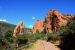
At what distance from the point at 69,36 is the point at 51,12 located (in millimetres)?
88757

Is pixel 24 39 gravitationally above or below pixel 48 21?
below

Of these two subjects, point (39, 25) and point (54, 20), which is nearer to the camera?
point (54, 20)

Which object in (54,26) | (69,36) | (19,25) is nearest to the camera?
(69,36)

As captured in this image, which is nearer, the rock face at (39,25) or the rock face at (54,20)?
the rock face at (54,20)

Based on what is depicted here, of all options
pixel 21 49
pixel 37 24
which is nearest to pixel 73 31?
pixel 21 49

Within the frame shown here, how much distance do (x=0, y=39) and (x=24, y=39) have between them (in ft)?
43.5

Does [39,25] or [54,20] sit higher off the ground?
[54,20]

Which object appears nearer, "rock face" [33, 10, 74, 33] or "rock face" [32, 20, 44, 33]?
"rock face" [33, 10, 74, 33]

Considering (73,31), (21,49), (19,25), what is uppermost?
(19,25)

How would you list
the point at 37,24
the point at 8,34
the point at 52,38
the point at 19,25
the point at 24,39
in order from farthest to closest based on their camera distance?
the point at 37,24 < the point at 19,25 < the point at 52,38 < the point at 8,34 < the point at 24,39

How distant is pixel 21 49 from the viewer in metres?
30.7

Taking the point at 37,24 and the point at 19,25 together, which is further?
the point at 37,24

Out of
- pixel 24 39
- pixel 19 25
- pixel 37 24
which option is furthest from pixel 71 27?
pixel 37 24

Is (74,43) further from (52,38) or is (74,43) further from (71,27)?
(52,38)
